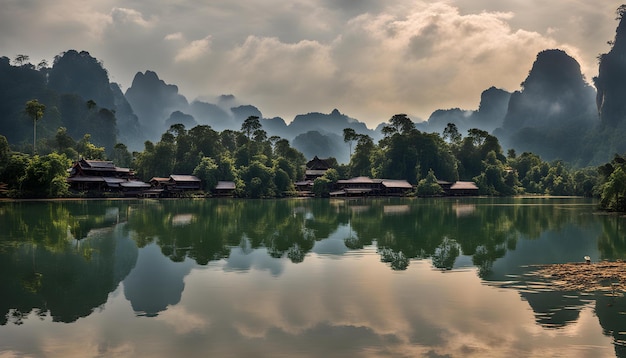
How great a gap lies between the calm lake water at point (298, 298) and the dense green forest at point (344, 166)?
59.4m

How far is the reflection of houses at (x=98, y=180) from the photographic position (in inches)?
3009

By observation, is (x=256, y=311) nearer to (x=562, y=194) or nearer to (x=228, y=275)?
→ (x=228, y=275)

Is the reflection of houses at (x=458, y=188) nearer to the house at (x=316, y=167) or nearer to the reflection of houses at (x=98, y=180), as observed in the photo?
the house at (x=316, y=167)

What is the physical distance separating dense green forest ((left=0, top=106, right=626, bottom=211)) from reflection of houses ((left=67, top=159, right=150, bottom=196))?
8.90 feet

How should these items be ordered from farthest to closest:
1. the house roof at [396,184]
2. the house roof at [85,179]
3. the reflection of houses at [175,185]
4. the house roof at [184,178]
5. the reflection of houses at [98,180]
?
the house roof at [396,184], the house roof at [184,178], the reflection of houses at [175,185], the reflection of houses at [98,180], the house roof at [85,179]

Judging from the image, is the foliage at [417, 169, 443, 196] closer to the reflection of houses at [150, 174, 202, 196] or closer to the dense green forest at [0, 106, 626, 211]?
the dense green forest at [0, 106, 626, 211]

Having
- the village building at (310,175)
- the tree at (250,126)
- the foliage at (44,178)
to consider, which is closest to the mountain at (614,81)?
the village building at (310,175)

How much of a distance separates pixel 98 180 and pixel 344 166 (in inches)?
2124

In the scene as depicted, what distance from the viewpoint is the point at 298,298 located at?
14406 mm

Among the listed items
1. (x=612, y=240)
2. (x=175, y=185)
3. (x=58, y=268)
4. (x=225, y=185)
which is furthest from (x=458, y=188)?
(x=58, y=268)

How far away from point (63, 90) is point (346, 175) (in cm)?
14466

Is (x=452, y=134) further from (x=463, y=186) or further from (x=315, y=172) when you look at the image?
(x=315, y=172)

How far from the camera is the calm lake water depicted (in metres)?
10.6

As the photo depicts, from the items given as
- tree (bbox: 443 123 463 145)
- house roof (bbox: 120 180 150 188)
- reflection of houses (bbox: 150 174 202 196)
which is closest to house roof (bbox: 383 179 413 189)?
tree (bbox: 443 123 463 145)
